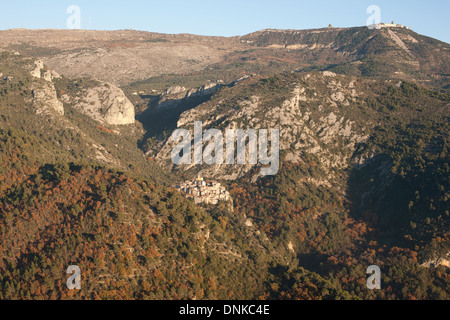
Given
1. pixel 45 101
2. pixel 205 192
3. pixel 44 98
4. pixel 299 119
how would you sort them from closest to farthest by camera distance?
1. pixel 205 192
2. pixel 45 101
3. pixel 44 98
4. pixel 299 119

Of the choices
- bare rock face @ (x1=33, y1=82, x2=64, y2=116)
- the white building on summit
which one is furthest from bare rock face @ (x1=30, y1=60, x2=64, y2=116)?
the white building on summit

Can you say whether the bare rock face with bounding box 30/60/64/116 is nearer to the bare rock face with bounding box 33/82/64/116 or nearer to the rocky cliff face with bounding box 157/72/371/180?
the bare rock face with bounding box 33/82/64/116

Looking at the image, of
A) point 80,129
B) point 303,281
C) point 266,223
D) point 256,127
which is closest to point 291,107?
point 256,127

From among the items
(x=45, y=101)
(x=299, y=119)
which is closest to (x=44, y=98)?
(x=45, y=101)

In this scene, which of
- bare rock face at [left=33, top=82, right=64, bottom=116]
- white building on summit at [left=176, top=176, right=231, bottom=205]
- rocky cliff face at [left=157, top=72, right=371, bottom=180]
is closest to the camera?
white building on summit at [left=176, top=176, right=231, bottom=205]

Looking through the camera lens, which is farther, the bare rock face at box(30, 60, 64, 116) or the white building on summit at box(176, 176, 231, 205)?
the bare rock face at box(30, 60, 64, 116)

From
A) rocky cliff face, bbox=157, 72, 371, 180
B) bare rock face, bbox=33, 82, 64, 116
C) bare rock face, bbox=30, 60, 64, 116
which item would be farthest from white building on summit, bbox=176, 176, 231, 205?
bare rock face, bbox=30, 60, 64, 116

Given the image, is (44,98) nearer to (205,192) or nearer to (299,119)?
(205,192)

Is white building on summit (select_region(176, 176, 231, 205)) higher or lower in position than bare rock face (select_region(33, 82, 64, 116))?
lower

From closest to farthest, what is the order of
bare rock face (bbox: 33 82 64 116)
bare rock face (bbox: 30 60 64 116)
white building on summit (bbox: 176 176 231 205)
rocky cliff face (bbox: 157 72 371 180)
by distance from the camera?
white building on summit (bbox: 176 176 231 205) < rocky cliff face (bbox: 157 72 371 180) < bare rock face (bbox: 33 82 64 116) < bare rock face (bbox: 30 60 64 116)
